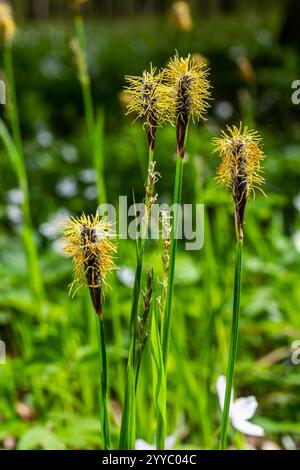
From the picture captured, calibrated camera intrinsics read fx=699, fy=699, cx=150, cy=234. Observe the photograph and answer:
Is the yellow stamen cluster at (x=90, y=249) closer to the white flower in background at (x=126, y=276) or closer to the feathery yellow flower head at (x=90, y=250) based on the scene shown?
the feathery yellow flower head at (x=90, y=250)

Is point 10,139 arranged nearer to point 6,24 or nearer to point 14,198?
point 6,24

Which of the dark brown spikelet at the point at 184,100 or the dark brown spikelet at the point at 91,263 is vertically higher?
the dark brown spikelet at the point at 184,100

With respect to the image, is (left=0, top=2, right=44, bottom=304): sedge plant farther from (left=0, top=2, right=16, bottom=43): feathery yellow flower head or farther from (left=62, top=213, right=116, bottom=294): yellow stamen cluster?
(left=62, top=213, right=116, bottom=294): yellow stamen cluster

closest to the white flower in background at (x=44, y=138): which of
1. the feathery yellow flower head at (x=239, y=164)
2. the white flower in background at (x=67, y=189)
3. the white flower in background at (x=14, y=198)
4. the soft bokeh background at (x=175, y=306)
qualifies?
the soft bokeh background at (x=175, y=306)

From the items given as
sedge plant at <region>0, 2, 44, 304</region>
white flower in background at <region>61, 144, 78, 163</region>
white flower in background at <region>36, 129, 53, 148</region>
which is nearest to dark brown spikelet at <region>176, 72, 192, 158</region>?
sedge plant at <region>0, 2, 44, 304</region>

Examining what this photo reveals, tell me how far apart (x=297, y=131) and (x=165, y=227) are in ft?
12.7

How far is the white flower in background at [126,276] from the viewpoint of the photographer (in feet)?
6.18

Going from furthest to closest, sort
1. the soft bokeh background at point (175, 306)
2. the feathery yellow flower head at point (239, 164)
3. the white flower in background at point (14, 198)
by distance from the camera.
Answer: the white flower in background at point (14, 198) < the soft bokeh background at point (175, 306) < the feathery yellow flower head at point (239, 164)

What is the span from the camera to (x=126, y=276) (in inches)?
75.4

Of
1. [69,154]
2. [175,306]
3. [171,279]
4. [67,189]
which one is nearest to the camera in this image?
[171,279]

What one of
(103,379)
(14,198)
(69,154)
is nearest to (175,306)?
(103,379)

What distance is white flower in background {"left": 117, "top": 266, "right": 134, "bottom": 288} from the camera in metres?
1.88

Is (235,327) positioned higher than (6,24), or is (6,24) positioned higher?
(6,24)

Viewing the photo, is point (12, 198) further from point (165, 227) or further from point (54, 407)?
point (165, 227)
